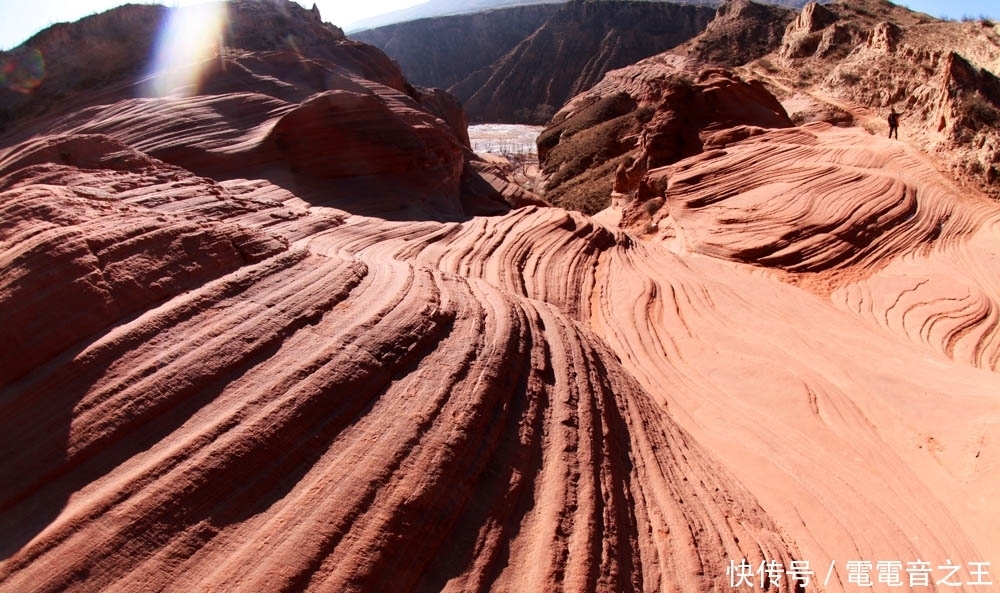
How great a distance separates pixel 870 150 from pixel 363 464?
12406 millimetres

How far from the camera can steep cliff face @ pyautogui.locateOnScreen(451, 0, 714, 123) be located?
53.5m

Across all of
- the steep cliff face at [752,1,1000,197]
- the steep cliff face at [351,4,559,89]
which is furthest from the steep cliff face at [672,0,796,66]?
the steep cliff face at [351,4,559,89]

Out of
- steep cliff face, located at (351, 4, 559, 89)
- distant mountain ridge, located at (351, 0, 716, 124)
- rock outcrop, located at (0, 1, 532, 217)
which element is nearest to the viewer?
rock outcrop, located at (0, 1, 532, 217)

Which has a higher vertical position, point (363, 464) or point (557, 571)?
point (363, 464)

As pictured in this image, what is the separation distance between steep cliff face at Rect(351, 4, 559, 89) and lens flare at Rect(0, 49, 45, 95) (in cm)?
5859

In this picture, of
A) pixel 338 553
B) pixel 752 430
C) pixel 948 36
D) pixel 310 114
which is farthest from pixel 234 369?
pixel 948 36

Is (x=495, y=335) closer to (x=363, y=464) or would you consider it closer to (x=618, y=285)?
(x=363, y=464)

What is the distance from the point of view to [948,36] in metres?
19.1

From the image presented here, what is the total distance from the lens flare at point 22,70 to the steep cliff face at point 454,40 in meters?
58.6

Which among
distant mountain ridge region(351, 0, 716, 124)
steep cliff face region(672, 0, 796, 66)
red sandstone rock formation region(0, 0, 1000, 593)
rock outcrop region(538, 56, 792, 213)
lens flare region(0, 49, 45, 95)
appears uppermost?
distant mountain ridge region(351, 0, 716, 124)

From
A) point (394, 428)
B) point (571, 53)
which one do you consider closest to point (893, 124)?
point (394, 428)

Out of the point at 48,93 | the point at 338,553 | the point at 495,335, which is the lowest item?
the point at 338,553

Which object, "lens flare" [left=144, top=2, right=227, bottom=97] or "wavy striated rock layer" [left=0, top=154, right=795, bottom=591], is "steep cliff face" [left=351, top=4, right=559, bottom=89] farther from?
"wavy striated rock layer" [left=0, top=154, right=795, bottom=591]

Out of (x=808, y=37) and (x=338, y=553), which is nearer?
(x=338, y=553)
